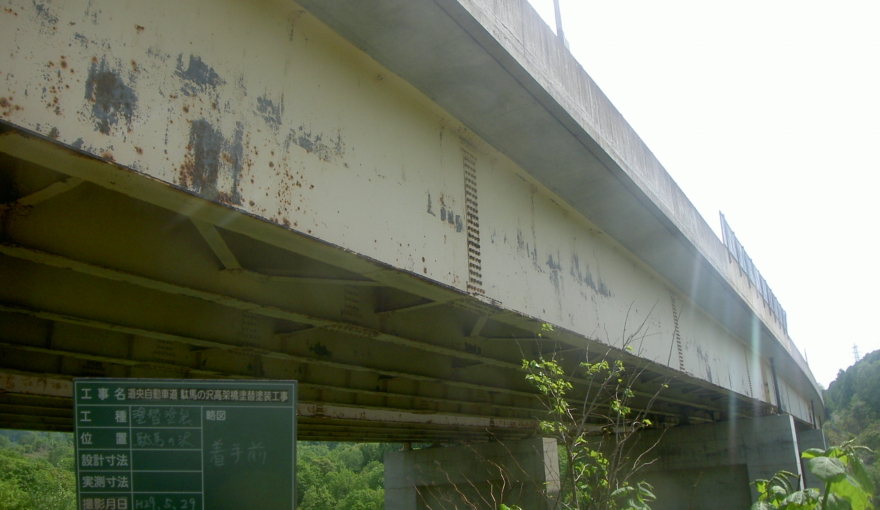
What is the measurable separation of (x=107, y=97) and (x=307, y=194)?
149 centimetres

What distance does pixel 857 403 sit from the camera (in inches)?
3455

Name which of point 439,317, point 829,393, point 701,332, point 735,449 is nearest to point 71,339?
point 439,317

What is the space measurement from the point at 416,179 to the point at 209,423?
10.3 ft

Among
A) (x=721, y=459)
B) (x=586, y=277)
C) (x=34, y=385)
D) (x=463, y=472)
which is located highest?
(x=586, y=277)

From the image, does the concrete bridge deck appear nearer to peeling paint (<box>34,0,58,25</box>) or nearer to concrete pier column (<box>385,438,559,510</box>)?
peeling paint (<box>34,0,58,25</box>)

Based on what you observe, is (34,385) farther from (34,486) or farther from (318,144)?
(34,486)

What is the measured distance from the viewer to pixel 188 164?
3.84m

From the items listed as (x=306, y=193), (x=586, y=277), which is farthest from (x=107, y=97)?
(x=586, y=277)

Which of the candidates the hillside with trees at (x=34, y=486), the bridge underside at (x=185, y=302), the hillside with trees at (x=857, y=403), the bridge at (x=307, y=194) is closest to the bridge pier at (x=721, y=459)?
the bridge at (x=307, y=194)

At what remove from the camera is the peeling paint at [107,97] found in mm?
3420

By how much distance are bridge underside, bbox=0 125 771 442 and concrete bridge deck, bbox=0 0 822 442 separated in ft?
0.07

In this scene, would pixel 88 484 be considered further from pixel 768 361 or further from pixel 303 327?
pixel 768 361

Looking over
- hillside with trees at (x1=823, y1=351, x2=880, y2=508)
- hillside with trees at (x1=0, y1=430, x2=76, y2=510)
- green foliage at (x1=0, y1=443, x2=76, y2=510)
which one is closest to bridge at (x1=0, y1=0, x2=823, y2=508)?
hillside with trees at (x1=0, y1=430, x2=76, y2=510)

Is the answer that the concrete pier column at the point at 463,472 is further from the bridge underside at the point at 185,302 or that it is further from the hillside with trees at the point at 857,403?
the hillside with trees at the point at 857,403
